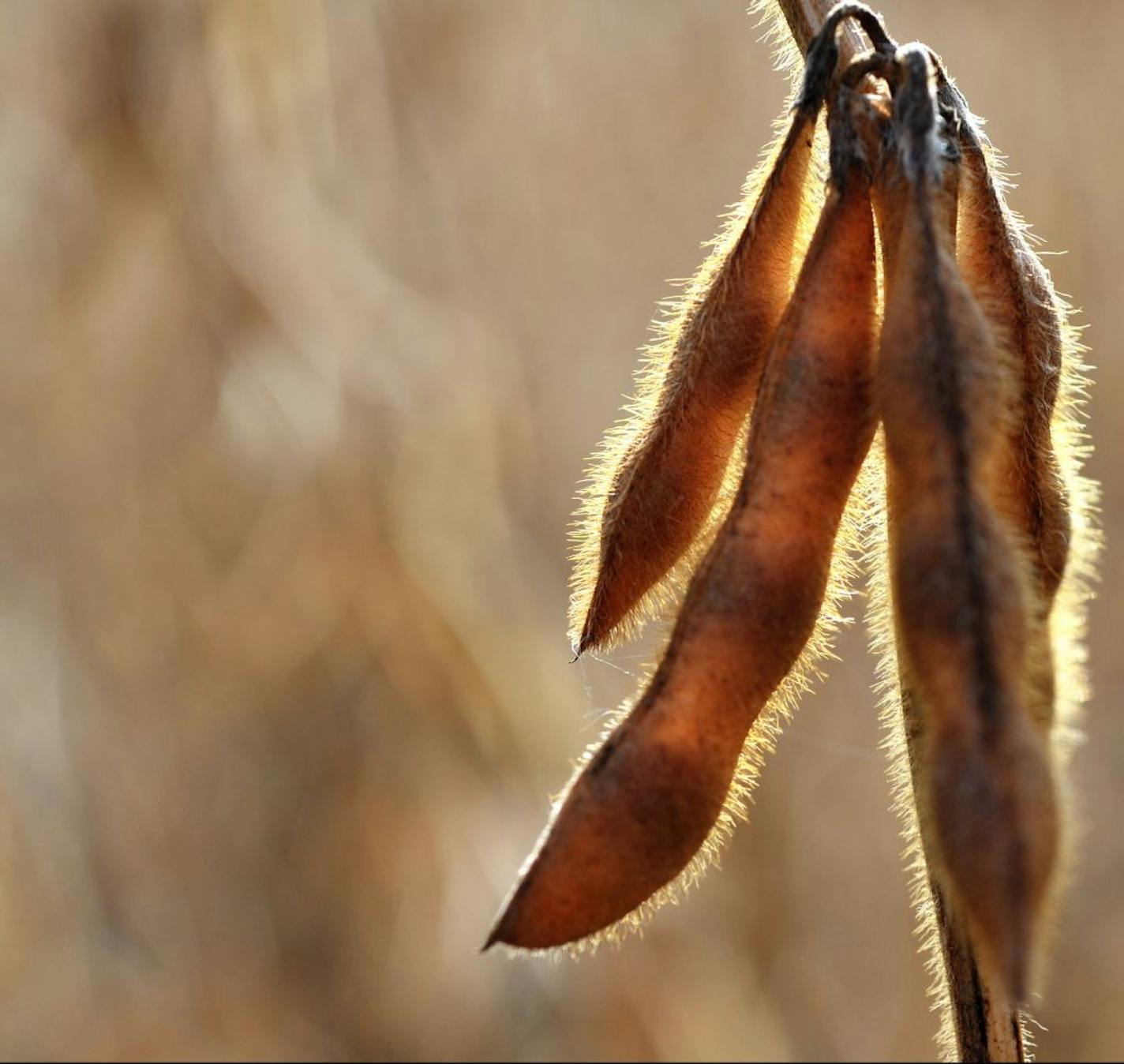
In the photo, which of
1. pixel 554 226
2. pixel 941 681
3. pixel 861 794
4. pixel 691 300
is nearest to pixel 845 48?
pixel 691 300

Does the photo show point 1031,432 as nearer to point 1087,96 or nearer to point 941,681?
point 941,681

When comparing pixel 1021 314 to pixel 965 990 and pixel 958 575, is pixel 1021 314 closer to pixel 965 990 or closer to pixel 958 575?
pixel 958 575

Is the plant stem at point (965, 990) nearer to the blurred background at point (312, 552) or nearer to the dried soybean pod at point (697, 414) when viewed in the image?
the dried soybean pod at point (697, 414)

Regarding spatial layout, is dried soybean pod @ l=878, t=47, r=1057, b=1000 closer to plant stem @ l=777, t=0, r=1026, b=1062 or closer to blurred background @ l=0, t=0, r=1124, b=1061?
plant stem @ l=777, t=0, r=1026, b=1062

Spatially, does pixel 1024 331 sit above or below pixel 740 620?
above

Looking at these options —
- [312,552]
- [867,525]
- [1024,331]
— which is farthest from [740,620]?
[312,552]

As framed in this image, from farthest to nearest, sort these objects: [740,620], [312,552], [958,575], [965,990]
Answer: [312,552], [965,990], [740,620], [958,575]

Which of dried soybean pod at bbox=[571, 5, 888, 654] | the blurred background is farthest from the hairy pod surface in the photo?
the blurred background
